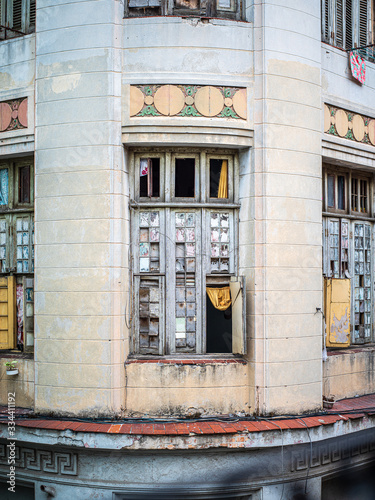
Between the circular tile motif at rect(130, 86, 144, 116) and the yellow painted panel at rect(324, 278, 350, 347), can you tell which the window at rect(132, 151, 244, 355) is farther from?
the yellow painted panel at rect(324, 278, 350, 347)

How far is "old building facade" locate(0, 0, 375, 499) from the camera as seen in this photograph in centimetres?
856

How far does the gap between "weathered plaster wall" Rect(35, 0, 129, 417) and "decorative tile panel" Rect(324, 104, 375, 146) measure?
359cm

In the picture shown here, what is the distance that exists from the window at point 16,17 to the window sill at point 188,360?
5655 millimetres

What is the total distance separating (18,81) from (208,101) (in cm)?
315

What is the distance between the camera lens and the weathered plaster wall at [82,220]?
28.2 ft

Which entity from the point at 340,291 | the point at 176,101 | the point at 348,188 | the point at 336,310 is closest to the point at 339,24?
the point at 348,188

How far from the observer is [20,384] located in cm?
935

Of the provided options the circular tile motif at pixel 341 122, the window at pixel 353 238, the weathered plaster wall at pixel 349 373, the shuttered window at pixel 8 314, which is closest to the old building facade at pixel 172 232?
the weathered plaster wall at pixel 349 373

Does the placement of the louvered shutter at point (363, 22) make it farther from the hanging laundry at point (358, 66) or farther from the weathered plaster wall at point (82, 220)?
the weathered plaster wall at point (82, 220)

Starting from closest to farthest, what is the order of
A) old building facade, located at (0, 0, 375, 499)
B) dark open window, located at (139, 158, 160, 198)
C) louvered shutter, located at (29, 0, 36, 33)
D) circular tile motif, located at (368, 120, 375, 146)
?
old building facade, located at (0, 0, 375, 499)
dark open window, located at (139, 158, 160, 198)
louvered shutter, located at (29, 0, 36, 33)
circular tile motif, located at (368, 120, 375, 146)

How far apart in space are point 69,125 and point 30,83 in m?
1.16

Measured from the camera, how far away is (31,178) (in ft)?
32.2

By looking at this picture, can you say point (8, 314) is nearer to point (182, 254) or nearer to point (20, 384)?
point (20, 384)

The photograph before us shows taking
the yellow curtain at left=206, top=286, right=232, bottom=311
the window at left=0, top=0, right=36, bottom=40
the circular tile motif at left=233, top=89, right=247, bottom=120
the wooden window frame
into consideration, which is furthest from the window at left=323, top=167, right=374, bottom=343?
the window at left=0, top=0, right=36, bottom=40
